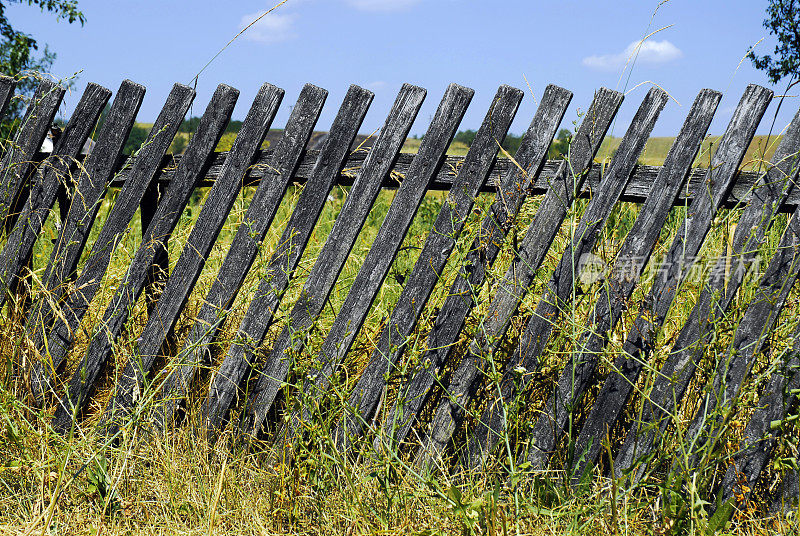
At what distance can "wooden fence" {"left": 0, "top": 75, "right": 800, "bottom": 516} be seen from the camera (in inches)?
75.7

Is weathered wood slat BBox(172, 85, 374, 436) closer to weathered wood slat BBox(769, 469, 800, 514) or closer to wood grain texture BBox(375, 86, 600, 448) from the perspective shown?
wood grain texture BBox(375, 86, 600, 448)

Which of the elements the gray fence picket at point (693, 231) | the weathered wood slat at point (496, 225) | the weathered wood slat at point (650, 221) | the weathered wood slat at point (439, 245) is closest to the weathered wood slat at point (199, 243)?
the weathered wood slat at point (439, 245)

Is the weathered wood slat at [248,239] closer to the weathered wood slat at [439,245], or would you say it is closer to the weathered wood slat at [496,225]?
the weathered wood slat at [439,245]

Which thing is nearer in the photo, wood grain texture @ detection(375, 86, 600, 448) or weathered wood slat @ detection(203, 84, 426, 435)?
wood grain texture @ detection(375, 86, 600, 448)

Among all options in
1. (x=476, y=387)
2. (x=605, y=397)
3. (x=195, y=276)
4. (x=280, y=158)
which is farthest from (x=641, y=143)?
(x=195, y=276)

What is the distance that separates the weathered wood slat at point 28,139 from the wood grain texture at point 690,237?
2.51 meters

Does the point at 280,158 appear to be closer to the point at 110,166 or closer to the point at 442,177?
the point at 442,177

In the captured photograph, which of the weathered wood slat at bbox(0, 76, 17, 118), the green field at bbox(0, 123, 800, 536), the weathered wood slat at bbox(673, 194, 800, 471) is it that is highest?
the weathered wood slat at bbox(673, 194, 800, 471)

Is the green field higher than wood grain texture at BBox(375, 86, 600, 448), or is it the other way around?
wood grain texture at BBox(375, 86, 600, 448)

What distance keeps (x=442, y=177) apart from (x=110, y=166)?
138 cm

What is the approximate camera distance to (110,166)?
97.0 inches

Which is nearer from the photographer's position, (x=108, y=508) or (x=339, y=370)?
(x=108, y=508)

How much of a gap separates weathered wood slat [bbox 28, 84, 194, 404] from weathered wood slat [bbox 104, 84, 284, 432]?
279 mm

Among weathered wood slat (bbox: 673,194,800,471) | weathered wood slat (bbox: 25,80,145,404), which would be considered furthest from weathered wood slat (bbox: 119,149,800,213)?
weathered wood slat (bbox: 25,80,145,404)
